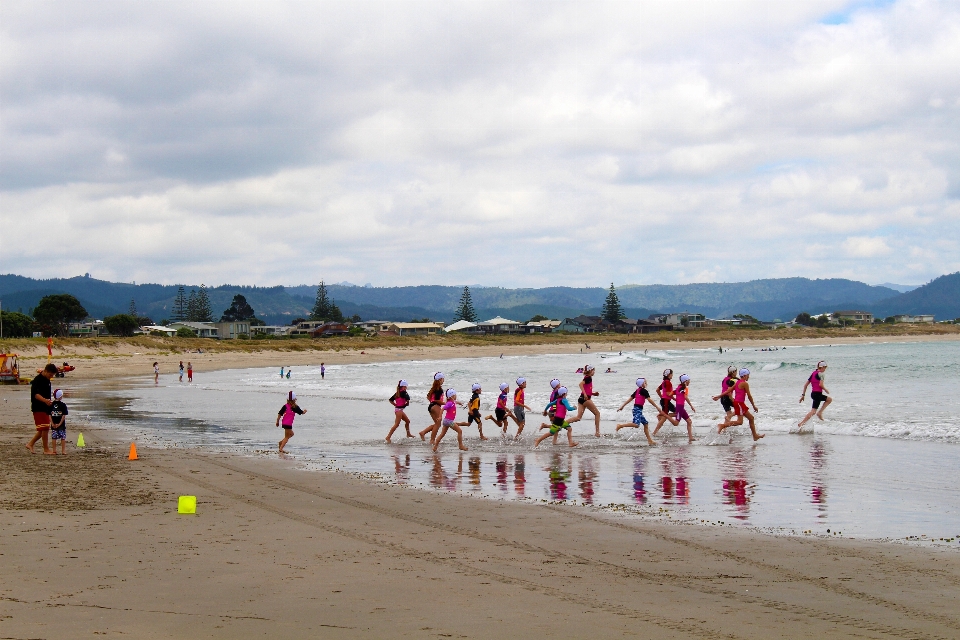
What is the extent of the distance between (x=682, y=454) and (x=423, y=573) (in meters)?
9.91

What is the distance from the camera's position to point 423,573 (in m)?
6.82

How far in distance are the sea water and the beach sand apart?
1407mm

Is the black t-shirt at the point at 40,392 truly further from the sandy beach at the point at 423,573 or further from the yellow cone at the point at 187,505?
the yellow cone at the point at 187,505

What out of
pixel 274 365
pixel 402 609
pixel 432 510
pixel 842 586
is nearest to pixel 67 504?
pixel 432 510

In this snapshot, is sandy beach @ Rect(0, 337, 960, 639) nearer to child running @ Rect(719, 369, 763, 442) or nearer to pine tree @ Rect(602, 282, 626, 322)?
child running @ Rect(719, 369, 763, 442)

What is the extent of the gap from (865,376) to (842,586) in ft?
125

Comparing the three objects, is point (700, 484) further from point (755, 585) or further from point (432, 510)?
point (755, 585)

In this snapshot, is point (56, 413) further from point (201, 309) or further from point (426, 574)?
point (201, 309)

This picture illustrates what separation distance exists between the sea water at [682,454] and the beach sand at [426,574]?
1407 millimetres

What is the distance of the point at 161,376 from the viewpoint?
49844 millimetres

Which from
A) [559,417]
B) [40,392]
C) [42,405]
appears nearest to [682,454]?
[559,417]

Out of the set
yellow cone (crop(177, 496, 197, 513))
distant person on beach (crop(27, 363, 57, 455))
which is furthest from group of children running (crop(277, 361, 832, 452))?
yellow cone (crop(177, 496, 197, 513))

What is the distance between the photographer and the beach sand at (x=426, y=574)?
218 inches

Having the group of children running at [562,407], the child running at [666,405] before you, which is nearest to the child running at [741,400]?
the group of children running at [562,407]
